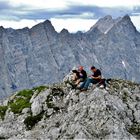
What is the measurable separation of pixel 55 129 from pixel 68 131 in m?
1.79

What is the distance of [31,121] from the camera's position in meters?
53.6

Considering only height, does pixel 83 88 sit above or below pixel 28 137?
above

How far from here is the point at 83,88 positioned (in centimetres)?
5697

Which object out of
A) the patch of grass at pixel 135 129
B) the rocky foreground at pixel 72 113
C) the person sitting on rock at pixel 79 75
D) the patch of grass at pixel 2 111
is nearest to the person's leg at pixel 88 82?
the rocky foreground at pixel 72 113

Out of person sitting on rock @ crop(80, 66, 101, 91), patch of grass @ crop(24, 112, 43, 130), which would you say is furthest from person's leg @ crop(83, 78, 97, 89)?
patch of grass @ crop(24, 112, 43, 130)

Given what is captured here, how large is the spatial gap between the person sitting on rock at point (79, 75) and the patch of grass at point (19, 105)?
690cm

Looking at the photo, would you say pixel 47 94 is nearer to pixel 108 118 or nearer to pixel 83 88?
pixel 83 88

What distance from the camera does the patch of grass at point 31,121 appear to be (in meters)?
53.1

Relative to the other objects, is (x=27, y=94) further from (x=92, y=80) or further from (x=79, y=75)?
(x=92, y=80)

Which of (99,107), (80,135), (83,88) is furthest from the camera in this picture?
Answer: (83,88)

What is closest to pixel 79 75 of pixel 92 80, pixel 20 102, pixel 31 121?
pixel 92 80

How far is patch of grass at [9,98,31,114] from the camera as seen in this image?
56.1 metres

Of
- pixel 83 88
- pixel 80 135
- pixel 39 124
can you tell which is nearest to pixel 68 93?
pixel 83 88

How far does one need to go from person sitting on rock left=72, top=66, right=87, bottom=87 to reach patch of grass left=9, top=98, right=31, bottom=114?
6.90 meters
